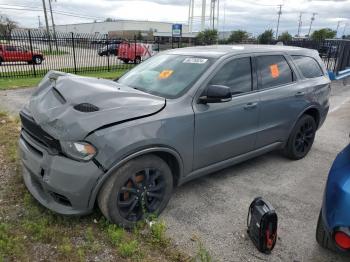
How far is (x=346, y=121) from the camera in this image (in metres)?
7.36

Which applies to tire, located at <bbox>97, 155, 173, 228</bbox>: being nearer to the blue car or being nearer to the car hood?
the car hood

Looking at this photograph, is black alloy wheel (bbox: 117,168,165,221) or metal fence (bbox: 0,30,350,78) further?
metal fence (bbox: 0,30,350,78)

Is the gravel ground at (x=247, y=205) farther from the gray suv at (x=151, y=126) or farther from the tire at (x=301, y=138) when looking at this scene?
the gray suv at (x=151, y=126)

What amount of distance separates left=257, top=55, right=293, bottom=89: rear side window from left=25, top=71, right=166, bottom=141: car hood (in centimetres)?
163

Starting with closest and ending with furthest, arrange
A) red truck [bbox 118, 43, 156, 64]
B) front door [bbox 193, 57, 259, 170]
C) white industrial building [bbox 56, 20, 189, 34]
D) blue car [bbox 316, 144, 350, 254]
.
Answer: blue car [bbox 316, 144, 350, 254]
front door [bbox 193, 57, 259, 170]
red truck [bbox 118, 43, 156, 64]
white industrial building [bbox 56, 20, 189, 34]

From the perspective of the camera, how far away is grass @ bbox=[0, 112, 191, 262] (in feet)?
8.64

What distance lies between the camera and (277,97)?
419 cm

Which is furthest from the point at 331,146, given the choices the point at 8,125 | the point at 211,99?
the point at 8,125

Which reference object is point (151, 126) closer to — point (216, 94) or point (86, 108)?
point (86, 108)

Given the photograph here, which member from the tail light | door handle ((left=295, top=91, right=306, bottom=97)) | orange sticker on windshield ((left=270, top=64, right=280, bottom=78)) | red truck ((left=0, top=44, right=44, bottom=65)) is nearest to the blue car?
the tail light

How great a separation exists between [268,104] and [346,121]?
431cm

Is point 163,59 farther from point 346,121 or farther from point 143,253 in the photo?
point 346,121

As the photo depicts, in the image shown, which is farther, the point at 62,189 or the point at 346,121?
the point at 346,121

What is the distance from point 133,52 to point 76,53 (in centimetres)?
370
